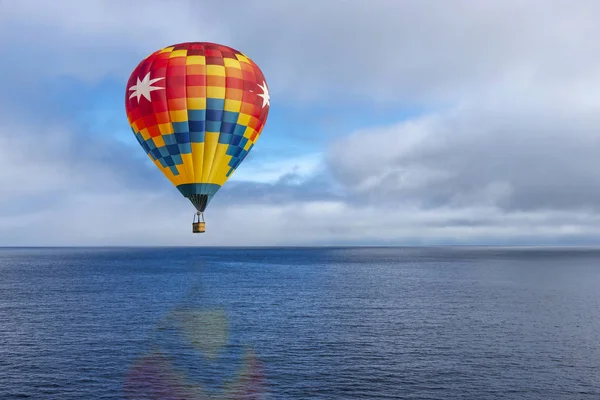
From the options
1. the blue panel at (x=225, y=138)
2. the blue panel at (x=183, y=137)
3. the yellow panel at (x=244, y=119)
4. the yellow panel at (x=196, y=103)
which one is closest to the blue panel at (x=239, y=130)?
the yellow panel at (x=244, y=119)

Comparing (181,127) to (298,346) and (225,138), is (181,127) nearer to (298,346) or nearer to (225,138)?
(225,138)

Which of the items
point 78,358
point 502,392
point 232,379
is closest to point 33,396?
point 78,358

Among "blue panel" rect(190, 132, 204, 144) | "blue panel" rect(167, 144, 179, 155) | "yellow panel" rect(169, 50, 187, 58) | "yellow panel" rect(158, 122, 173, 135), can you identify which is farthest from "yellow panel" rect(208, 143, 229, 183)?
"yellow panel" rect(169, 50, 187, 58)

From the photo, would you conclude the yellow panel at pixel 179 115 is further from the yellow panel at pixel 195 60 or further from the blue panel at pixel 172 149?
the yellow panel at pixel 195 60

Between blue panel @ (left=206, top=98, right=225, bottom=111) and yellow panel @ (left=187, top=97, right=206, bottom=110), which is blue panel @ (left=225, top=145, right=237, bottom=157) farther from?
yellow panel @ (left=187, top=97, right=206, bottom=110)

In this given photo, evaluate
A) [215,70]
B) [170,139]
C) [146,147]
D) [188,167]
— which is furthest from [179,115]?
[146,147]
